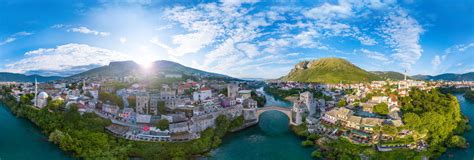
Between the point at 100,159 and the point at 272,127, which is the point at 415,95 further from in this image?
the point at 100,159

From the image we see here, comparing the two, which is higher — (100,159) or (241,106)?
(241,106)

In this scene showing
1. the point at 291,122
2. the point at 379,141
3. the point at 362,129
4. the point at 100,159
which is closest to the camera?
the point at 100,159

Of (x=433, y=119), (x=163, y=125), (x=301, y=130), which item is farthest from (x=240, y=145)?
(x=433, y=119)

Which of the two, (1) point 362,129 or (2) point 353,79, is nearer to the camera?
(1) point 362,129

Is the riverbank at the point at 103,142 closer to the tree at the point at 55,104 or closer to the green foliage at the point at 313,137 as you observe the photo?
the tree at the point at 55,104

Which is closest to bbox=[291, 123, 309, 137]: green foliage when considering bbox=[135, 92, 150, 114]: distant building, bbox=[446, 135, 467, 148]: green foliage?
bbox=[446, 135, 467, 148]: green foliage

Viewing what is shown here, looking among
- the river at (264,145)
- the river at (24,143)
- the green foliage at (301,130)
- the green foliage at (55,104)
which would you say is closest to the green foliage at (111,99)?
the green foliage at (55,104)

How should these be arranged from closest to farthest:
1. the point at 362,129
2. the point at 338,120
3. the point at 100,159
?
1. the point at 100,159
2. the point at 362,129
3. the point at 338,120

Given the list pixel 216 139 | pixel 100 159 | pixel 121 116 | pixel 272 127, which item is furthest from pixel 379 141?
pixel 121 116
